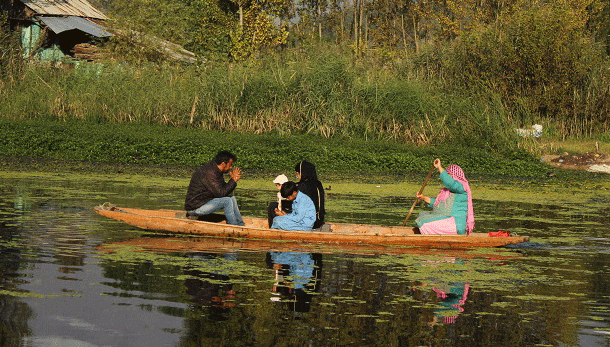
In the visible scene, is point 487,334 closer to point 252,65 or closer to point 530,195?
point 530,195

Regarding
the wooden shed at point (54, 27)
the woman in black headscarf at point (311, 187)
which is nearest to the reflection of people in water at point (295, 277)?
the woman in black headscarf at point (311, 187)

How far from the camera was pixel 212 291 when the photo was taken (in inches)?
374

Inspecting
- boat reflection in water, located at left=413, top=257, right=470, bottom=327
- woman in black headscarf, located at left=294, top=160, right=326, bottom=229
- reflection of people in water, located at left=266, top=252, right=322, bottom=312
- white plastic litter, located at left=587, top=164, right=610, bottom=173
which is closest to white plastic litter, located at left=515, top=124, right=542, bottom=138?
Result: white plastic litter, located at left=587, top=164, right=610, bottom=173

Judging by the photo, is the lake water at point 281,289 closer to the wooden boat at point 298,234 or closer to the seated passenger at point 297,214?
the wooden boat at point 298,234

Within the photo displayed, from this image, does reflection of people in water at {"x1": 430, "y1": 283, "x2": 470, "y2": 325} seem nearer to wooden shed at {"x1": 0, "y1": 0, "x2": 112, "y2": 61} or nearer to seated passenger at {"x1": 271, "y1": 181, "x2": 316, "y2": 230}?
seated passenger at {"x1": 271, "y1": 181, "x2": 316, "y2": 230}

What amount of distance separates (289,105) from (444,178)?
1574cm

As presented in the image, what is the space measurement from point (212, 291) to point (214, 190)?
4.46 meters

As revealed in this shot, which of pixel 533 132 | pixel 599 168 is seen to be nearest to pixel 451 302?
pixel 599 168

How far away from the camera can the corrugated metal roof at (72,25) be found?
123 ft

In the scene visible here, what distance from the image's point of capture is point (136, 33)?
37250mm

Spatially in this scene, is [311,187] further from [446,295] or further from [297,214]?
[446,295]

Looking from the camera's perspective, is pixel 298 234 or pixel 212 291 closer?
pixel 212 291

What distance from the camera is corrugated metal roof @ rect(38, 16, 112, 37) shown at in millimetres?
37594

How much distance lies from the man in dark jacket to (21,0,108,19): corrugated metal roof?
85.7 feet
